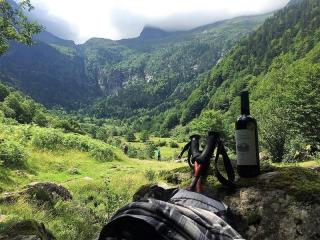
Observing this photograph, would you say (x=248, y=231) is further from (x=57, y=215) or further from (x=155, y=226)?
(x=57, y=215)

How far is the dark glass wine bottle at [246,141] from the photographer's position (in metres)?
4.12

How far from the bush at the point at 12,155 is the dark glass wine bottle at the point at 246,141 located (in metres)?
24.7

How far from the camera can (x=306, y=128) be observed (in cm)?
5797

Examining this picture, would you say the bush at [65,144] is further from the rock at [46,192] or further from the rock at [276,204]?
the rock at [276,204]

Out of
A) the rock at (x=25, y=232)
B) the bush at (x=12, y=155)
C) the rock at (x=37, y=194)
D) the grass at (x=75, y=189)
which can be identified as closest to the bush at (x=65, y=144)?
the grass at (x=75, y=189)

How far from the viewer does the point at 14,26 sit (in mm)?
15344

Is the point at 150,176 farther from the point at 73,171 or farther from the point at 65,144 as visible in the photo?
the point at 65,144

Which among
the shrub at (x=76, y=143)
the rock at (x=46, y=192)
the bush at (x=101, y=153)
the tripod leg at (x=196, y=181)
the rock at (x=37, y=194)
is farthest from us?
the bush at (x=101, y=153)

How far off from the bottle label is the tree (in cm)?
1250

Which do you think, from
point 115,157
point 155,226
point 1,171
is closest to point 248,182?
point 155,226

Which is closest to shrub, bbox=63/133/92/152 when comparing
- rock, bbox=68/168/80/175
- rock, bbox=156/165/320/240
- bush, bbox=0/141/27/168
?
rock, bbox=68/168/80/175

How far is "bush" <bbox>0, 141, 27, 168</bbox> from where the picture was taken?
27336mm

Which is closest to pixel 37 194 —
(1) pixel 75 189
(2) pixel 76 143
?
(1) pixel 75 189

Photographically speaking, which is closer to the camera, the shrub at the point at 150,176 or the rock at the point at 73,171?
the shrub at the point at 150,176
